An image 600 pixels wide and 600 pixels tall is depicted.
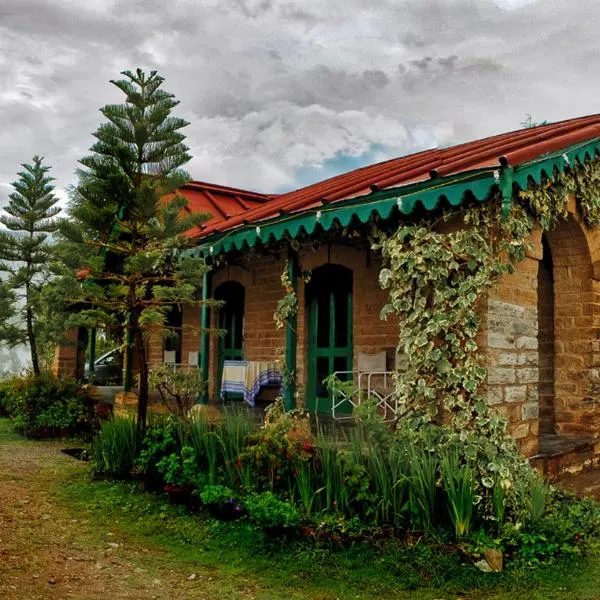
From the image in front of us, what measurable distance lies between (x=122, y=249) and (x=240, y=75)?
985 cm

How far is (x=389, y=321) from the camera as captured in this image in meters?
8.09

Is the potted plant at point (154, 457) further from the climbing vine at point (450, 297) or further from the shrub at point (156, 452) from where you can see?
the climbing vine at point (450, 297)

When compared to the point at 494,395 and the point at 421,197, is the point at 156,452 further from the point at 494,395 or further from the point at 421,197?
the point at 421,197

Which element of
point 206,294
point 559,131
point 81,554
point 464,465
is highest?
point 559,131

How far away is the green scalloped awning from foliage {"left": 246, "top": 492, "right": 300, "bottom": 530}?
257 cm

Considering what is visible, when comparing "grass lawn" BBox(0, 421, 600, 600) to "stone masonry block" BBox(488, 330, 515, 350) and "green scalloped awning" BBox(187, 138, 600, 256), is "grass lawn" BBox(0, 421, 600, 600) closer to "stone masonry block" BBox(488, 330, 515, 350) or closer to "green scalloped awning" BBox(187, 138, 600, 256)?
"stone masonry block" BBox(488, 330, 515, 350)

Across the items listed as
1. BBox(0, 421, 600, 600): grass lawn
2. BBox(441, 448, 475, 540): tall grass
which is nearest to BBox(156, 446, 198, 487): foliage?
BBox(0, 421, 600, 600): grass lawn

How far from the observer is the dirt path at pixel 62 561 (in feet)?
12.8

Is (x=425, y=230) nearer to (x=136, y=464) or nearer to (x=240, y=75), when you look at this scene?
(x=136, y=464)

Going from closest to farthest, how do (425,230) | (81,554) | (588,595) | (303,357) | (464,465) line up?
(588,595) < (81,554) < (464,465) < (425,230) < (303,357)

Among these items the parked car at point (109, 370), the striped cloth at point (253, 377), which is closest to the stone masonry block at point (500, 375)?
the striped cloth at point (253, 377)

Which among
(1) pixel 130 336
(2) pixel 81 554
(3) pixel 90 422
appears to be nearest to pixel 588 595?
(2) pixel 81 554

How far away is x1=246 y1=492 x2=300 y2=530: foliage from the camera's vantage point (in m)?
4.53

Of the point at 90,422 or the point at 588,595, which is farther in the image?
the point at 90,422
